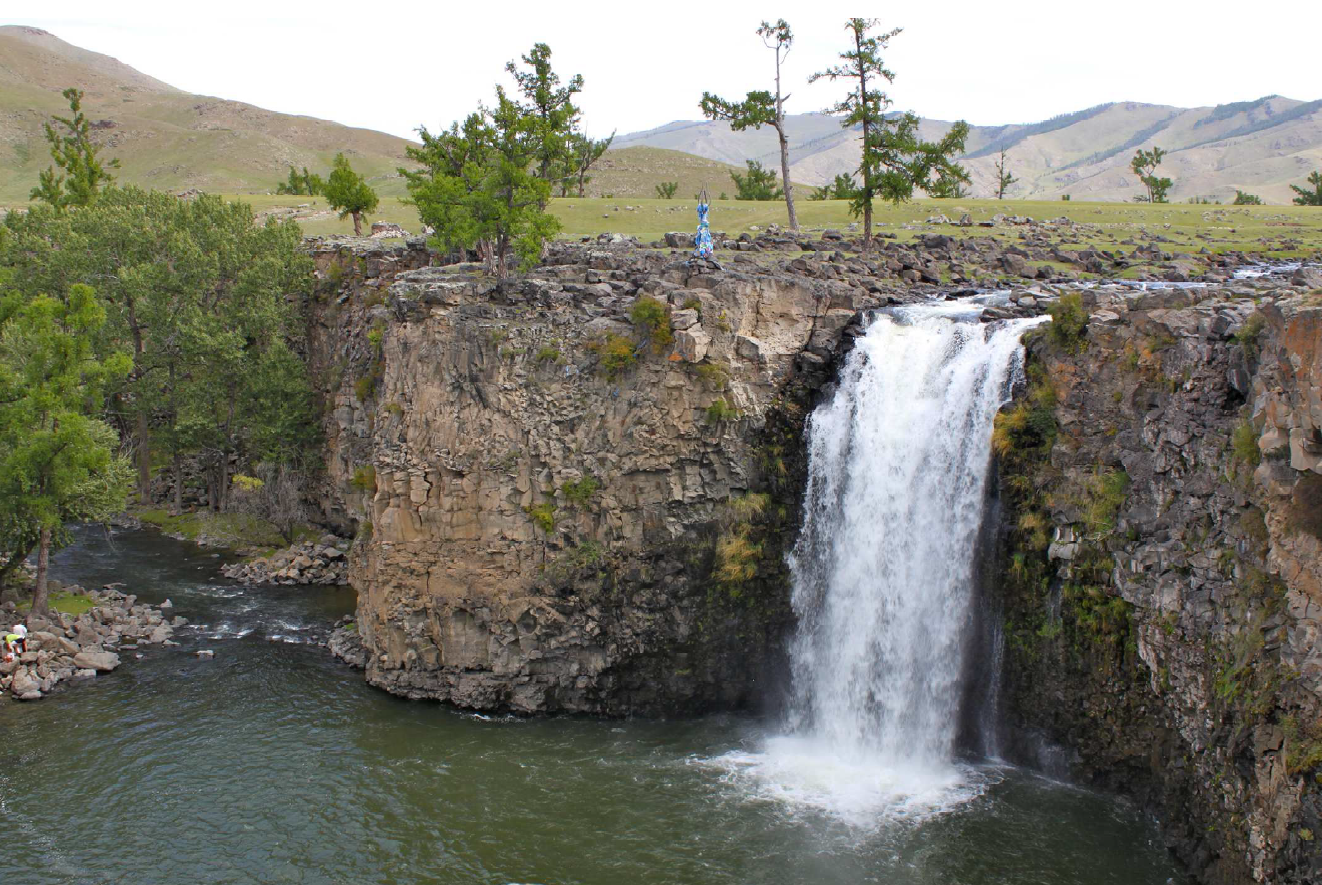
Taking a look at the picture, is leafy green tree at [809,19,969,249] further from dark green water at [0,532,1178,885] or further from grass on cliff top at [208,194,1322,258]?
dark green water at [0,532,1178,885]

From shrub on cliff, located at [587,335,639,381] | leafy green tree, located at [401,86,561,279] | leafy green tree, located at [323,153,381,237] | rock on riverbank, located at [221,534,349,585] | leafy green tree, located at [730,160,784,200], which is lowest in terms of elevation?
rock on riverbank, located at [221,534,349,585]

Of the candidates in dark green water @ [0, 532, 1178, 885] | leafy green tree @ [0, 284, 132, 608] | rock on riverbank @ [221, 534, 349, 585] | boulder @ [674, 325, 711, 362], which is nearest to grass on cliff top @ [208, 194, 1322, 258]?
rock on riverbank @ [221, 534, 349, 585]

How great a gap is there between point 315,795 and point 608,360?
524 inches

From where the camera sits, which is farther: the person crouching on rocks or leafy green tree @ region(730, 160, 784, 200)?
leafy green tree @ region(730, 160, 784, 200)

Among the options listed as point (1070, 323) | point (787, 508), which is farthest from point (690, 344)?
point (1070, 323)

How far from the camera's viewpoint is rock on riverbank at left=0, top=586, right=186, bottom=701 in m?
27.7

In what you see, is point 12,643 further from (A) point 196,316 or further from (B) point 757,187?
(B) point 757,187

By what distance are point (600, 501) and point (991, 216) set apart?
35.8 metres

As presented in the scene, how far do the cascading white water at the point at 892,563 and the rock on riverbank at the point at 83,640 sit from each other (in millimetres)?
20153

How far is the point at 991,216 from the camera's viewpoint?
174 feet

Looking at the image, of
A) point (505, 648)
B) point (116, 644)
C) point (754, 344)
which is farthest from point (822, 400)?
point (116, 644)

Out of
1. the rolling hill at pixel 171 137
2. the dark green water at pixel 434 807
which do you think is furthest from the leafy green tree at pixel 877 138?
the rolling hill at pixel 171 137

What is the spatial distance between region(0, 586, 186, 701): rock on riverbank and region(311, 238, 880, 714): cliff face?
9.43 meters

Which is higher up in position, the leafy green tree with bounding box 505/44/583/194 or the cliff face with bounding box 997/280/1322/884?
the leafy green tree with bounding box 505/44/583/194
